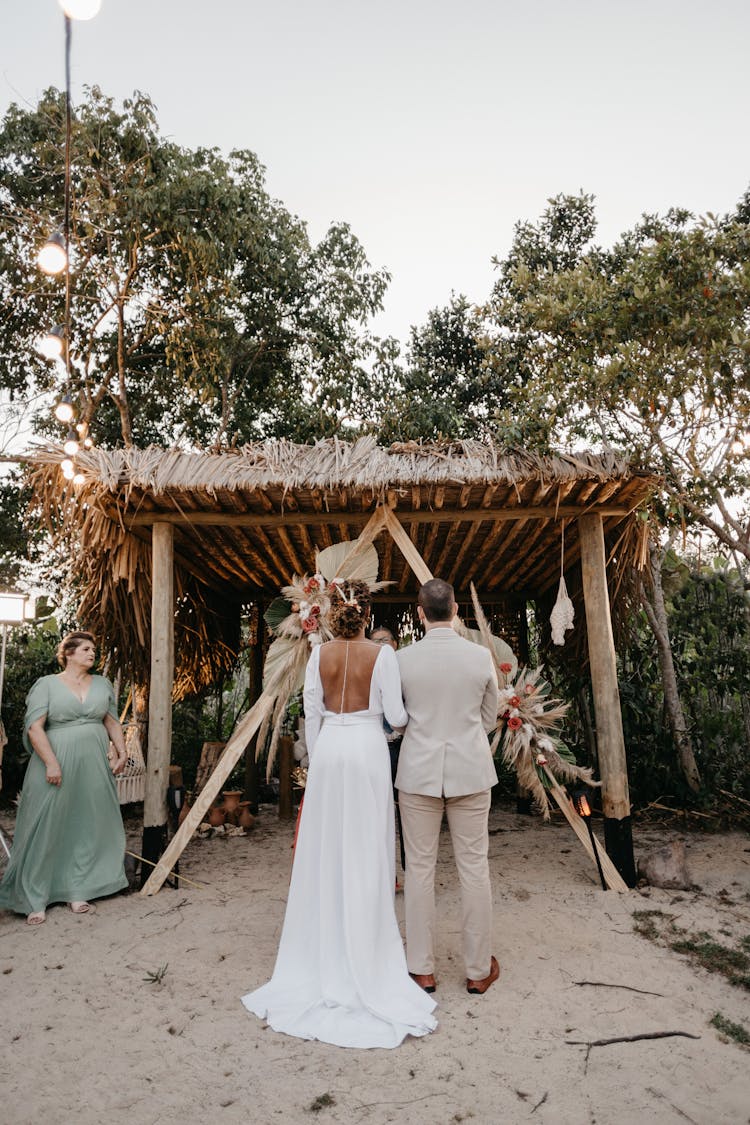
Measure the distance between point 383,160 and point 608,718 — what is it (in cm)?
681

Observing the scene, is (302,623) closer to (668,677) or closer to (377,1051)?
(377,1051)

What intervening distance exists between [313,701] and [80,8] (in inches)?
118

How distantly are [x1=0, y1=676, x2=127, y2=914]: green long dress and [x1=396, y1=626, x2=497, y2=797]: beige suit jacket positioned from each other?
211cm

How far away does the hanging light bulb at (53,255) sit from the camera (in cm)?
356

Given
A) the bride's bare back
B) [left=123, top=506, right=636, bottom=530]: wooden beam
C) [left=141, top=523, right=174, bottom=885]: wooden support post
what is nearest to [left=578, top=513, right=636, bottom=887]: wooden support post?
[left=123, top=506, right=636, bottom=530]: wooden beam

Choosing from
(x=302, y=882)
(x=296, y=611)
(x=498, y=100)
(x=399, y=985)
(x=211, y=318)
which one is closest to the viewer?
(x=399, y=985)

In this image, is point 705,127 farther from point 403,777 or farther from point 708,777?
point 403,777

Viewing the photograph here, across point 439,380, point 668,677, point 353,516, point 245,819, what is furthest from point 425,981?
point 439,380

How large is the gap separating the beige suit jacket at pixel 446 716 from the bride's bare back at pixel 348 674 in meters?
0.16

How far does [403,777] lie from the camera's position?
2.70m

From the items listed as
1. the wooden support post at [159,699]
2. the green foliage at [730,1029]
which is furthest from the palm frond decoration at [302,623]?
the green foliage at [730,1029]

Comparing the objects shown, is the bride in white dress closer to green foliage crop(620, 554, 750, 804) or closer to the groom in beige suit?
the groom in beige suit

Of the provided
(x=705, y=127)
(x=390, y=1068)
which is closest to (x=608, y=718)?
(x=390, y=1068)

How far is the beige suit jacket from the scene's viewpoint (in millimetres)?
2625
